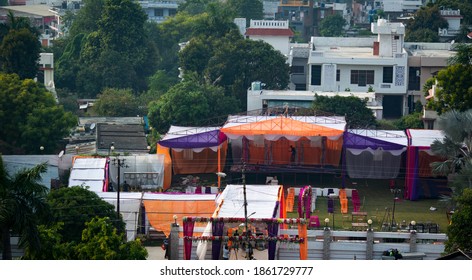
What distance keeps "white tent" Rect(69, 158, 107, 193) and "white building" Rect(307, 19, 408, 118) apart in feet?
63.6

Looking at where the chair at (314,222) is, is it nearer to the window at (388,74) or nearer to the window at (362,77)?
the window at (362,77)

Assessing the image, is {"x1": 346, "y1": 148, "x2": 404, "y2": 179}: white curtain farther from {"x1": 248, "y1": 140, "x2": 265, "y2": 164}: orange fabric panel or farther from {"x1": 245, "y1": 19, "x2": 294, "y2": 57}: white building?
{"x1": 245, "y1": 19, "x2": 294, "y2": 57}: white building

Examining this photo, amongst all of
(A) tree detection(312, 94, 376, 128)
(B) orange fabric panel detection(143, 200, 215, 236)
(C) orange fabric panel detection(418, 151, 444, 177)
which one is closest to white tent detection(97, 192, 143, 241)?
(B) orange fabric panel detection(143, 200, 215, 236)

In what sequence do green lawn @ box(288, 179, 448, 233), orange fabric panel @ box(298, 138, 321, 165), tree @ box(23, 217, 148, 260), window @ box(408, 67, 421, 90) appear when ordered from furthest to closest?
window @ box(408, 67, 421, 90) < orange fabric panel @ box(298, 138, 321, 165) < green lawn @ box(288, 179, 448, 233) < tree @ box(23, 217, 148, 260)

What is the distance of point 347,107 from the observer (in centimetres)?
4872

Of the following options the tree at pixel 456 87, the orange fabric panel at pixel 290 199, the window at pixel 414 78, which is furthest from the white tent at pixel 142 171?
the window at pixel 414 78

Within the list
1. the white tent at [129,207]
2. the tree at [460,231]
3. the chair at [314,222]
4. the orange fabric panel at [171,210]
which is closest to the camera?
the tree at [460,231]

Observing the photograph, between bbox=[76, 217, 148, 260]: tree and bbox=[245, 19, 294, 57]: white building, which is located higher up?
bbox=[245, 19, 294, 57]: white building

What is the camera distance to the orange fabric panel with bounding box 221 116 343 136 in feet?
131

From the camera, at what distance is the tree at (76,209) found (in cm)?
3064

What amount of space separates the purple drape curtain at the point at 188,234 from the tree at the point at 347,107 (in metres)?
19.0

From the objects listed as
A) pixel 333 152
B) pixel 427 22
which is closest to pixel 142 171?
pixel 333 152
